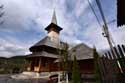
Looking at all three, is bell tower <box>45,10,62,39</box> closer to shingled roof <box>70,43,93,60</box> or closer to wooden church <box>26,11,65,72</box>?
wooden church <box>26,11,65,72</box>

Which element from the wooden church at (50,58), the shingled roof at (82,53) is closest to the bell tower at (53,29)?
the wooden church at (50,58)

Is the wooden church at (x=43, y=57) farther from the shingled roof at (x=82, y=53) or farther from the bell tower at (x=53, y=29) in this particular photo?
the bell tower at (x=53, y=29)

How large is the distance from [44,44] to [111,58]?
25.8m

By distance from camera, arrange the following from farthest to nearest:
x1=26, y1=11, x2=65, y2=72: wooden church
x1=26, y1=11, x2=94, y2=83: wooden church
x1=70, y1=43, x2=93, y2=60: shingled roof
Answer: x1=26, y1=11, x2=65, y2=72: wooden church < x1=26, y1=11, x2=94, y2=83: wooden church < x1=70, y1=43, x2=93, y2=60: shingled roof

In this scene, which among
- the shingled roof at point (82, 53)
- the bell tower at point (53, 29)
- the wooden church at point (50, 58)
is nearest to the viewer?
the shingled roof at point (82, 53)

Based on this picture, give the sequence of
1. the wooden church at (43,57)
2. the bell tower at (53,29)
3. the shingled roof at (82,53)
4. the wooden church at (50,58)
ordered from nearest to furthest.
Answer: the shingled roof at (82,53), the wooden church at (50,58), the wooden church at (43,57), the bell tower at (53,29)

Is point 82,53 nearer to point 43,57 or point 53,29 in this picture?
point 43,57

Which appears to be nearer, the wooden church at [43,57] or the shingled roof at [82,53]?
the shingled roof at [82,53]

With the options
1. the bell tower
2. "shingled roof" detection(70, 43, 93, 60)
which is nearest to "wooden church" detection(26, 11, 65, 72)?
"shingled roof" detection(70, 43, 93, 60)

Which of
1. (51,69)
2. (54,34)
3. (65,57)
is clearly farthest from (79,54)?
(54,34)

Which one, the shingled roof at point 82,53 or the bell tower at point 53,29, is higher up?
the bell tower at point 53,29

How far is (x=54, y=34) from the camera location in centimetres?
3888

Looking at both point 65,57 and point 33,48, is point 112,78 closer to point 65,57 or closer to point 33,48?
point 65,57

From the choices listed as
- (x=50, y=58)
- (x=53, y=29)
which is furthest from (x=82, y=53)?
(x=53, y=29)
